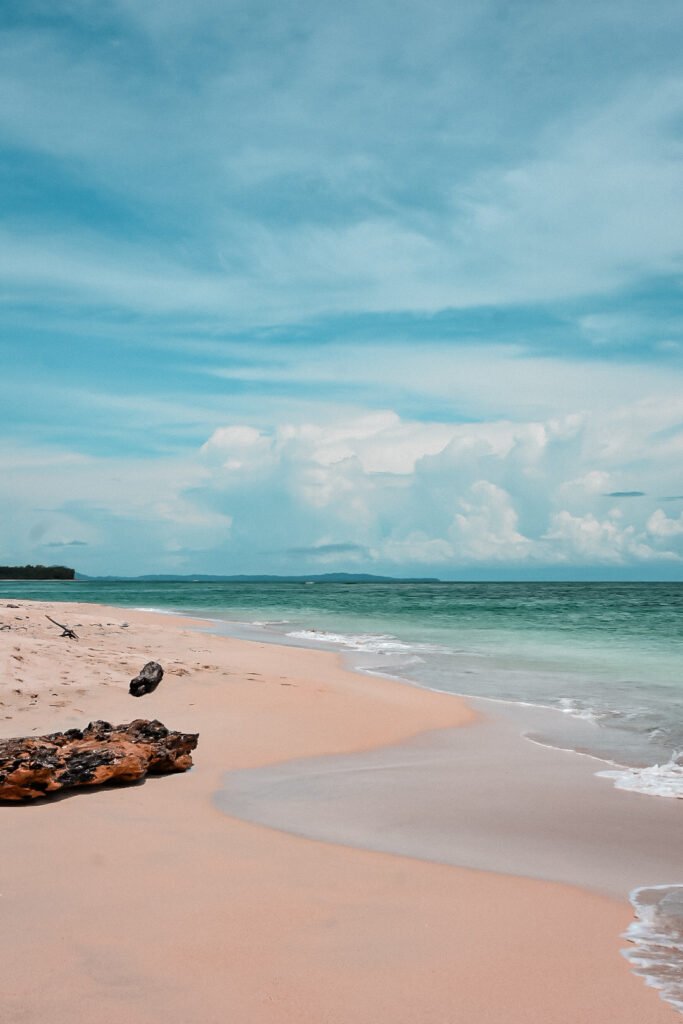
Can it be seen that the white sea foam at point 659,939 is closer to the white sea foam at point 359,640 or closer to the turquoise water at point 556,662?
the turquoise water at point 556,662

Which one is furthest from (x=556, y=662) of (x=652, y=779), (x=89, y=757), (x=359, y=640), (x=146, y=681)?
(x=89, y=757)

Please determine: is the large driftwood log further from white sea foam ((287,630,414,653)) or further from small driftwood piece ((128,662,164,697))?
white sea foam ((287,630,414,653))

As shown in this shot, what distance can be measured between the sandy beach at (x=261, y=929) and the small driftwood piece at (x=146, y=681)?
3.51 meters

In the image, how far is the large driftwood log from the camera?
628cm

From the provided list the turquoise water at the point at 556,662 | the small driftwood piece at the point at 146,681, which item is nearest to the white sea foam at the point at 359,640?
the turquoise water at the point at 556,662

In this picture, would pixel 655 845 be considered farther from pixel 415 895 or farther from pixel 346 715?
pixel 346 715

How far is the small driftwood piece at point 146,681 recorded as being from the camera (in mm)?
10875

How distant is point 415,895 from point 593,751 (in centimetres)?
542

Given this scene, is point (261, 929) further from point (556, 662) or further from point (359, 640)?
point (359, 640)

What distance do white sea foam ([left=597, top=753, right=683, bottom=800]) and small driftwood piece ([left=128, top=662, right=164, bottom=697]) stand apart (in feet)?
20.5

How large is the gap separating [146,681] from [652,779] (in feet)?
22.3

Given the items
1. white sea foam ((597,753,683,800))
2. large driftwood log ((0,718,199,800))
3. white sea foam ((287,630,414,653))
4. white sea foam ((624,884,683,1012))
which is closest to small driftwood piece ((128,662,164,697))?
large driftwood log ((0,718,199,800))

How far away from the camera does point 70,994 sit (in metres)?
3.48

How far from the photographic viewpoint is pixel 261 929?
4.21 metres
